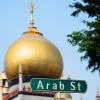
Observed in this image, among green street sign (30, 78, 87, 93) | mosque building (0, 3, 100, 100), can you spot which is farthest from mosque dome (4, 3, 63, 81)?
green street sign (30, 78, 87, 93)

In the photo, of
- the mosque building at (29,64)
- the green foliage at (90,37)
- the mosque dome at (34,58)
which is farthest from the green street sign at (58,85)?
the mosque dome at (34,58)

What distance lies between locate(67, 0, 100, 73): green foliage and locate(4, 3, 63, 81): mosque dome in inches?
729

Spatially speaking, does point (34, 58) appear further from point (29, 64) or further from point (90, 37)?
point (90, 37)

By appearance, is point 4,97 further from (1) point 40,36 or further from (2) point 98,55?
(2) point 98,55

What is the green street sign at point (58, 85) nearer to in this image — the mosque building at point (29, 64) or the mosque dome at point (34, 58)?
the mosque building at point (29, 64)

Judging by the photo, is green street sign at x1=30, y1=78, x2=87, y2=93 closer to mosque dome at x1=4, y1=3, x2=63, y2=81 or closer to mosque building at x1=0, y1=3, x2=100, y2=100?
mosque building at x1=0, y1=3, x2=100, y2=100

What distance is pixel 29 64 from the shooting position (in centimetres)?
3181

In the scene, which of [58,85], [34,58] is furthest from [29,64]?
[58,85]

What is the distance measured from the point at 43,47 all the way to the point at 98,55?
64.6 feet

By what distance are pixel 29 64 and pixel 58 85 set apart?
17.1 metres

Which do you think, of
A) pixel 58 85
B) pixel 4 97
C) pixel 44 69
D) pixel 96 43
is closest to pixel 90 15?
pixel 96 43

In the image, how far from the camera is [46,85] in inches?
576

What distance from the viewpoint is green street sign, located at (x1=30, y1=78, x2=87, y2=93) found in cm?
1462

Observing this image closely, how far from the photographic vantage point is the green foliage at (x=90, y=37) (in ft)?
41.3
